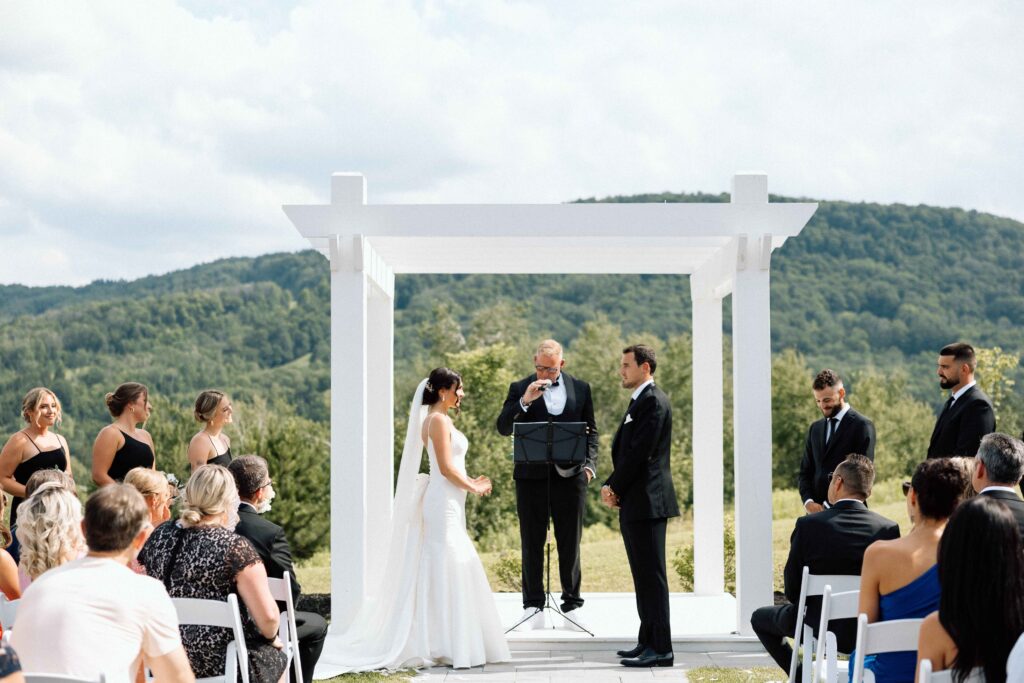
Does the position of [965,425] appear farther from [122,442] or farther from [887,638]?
[122,442]

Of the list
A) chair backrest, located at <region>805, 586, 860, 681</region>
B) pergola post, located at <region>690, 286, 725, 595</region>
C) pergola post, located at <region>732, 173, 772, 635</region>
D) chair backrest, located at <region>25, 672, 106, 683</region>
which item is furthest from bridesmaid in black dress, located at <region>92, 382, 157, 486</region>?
pergola post, located at <region>690, 286, 725, 595</region>

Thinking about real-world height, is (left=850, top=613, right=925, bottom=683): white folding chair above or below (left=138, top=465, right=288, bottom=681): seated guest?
below

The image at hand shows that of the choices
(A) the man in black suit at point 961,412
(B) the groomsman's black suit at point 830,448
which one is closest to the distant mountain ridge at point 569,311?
(B) the groomsman's black suit at point 830,448

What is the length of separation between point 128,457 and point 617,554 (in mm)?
15306

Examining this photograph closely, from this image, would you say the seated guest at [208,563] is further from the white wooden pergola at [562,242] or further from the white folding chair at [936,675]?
the white wooden pergola at [562,242]

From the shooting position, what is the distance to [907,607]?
3939 millimetres

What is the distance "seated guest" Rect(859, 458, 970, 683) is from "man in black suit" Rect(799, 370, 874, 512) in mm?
2934

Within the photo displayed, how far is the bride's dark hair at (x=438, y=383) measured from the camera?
7.02 m

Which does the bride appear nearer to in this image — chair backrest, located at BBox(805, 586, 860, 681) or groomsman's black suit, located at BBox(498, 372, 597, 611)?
groomsman's black suit, located at BBox(498, 372, 597, 611)

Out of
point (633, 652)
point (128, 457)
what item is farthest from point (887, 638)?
point (128, 457)

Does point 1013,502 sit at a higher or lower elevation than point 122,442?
lower

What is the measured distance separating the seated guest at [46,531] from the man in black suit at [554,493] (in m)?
4.02

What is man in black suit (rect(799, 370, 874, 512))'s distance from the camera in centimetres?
699

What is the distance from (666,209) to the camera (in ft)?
Answer: 24.3
